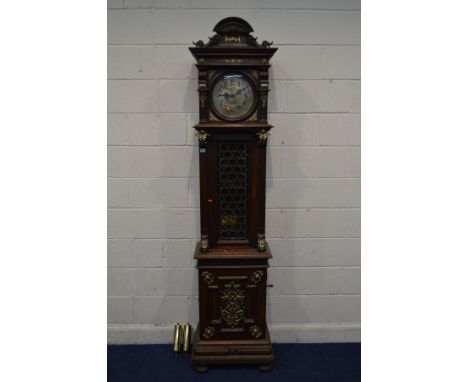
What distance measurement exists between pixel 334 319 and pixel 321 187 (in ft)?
3.51

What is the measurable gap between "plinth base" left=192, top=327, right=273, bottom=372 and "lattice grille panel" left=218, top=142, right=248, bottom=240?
2.45ft

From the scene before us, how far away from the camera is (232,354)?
100 inches

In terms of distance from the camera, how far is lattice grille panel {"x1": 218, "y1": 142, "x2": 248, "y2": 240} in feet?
8.02

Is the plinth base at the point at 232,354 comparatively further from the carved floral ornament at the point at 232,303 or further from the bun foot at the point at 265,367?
the carved floral ornament at the point at 232,303

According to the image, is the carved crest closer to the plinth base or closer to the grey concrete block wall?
the grey concrete block wall

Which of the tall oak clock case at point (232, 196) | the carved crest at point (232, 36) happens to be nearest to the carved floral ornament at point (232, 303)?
the tall oak clock case at point (232, 196)

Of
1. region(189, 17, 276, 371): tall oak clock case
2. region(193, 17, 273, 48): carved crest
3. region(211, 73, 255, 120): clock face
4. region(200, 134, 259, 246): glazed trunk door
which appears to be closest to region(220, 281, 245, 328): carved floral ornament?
region(189, 17, 276, 371): tall oak clock case

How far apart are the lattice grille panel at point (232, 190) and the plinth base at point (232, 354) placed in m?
0.75

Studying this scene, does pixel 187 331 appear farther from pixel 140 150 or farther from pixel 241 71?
pixel 241 71

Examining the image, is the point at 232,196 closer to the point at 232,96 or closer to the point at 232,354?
the point at 232,96

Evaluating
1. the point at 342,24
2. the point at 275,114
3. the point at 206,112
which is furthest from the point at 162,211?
the point at 342,24

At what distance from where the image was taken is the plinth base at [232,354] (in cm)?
254

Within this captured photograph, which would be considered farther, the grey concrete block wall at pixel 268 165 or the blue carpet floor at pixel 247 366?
the grey concrete block wall at pixel 268 165

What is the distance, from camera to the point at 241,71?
2.35 metres
